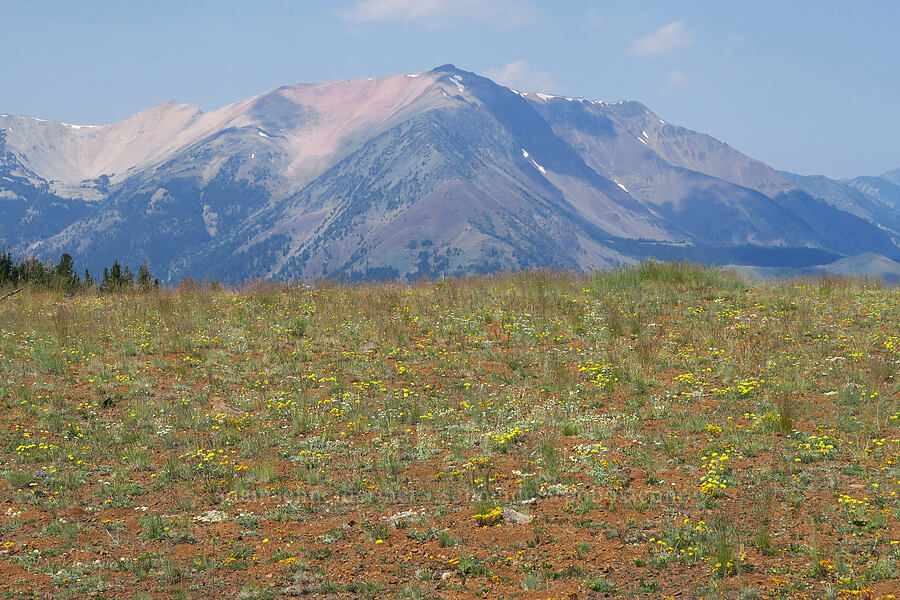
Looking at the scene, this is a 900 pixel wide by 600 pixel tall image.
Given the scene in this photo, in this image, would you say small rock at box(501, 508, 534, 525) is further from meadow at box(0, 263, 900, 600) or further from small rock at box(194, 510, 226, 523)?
small rock at box(194, 510, 226, 523)

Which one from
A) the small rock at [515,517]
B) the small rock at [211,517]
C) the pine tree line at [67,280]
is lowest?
the small rock at [211,517]

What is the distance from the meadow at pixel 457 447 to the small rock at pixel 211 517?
0.14m

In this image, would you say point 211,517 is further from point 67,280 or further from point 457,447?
point 67,280

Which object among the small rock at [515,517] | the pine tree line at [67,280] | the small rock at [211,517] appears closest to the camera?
the small rock at [515,517]

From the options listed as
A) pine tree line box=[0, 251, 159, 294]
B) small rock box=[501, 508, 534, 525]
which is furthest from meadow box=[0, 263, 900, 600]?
pine tree line box=[0, 251, 159, 294]

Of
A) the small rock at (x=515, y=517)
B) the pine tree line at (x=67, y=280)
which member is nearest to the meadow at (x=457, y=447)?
the small rock at (x=515, y=517)

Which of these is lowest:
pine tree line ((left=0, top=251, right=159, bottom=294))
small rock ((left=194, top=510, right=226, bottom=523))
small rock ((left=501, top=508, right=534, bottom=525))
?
small rock ((left=194, top=510, right=226, bottom=523))

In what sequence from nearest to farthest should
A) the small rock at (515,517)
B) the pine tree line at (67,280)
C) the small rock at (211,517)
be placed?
1. the small rock at (515,517)
2. the small rock at (211,517)
3. the pine tree line at (67,280)

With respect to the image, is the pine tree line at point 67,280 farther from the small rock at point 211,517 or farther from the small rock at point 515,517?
the small rock at point 515,517

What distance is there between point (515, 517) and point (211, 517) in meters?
3.78

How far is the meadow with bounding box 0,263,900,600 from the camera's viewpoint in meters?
7.66

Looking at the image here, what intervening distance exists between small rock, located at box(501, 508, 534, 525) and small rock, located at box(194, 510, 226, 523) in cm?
349

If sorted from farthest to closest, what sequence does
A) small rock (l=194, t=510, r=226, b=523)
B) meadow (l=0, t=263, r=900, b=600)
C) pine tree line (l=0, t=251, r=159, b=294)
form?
pine tree line (l=0, t=251, r=159, b=294) < small rock (l=194, t=510, r=226, b=523) < meadow (l=0, t=263, r=900, b=600)

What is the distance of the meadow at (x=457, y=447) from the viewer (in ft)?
25.1
